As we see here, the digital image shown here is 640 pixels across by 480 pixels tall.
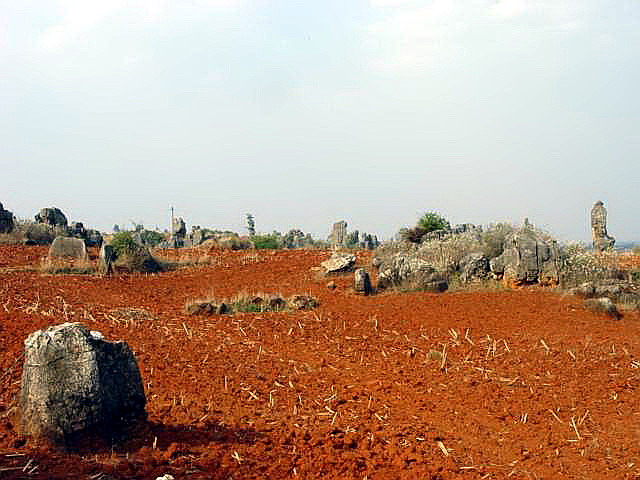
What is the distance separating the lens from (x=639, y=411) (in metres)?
6.62

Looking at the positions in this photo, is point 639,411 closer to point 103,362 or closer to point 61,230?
point 103,362

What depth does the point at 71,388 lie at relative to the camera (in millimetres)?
4918

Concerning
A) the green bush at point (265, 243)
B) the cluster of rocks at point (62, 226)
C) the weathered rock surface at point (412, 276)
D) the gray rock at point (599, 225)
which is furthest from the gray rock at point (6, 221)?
the gray rock at point (599, 225)

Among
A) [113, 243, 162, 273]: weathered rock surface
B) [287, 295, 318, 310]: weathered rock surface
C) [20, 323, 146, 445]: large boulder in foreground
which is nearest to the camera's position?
[20, 323, 146, 445]: large boulder in foreground

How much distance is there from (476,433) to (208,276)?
12.6m

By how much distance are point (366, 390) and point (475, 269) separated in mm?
7876

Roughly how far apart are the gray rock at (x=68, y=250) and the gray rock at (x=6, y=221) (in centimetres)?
533

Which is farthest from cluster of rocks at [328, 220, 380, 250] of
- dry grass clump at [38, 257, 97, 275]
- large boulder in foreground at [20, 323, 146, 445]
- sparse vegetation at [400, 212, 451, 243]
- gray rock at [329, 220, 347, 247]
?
large boulder in foreground at [20, 323, 146, 445]

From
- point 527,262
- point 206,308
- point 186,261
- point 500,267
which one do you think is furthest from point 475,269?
point 186,261

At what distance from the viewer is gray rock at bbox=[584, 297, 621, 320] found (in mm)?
10766

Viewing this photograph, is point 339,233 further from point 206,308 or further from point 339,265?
point 206,308

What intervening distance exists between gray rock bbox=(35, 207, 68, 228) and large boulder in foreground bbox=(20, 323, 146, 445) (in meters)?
22.7

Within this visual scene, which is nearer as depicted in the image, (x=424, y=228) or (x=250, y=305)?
(x=250, y=305)

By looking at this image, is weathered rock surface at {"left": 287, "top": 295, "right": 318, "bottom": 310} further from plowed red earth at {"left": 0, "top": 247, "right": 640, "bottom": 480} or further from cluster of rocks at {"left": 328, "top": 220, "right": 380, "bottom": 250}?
cluster of rocks at {"left": 328, "top": 220, "right": 380, "bottom": 250}
